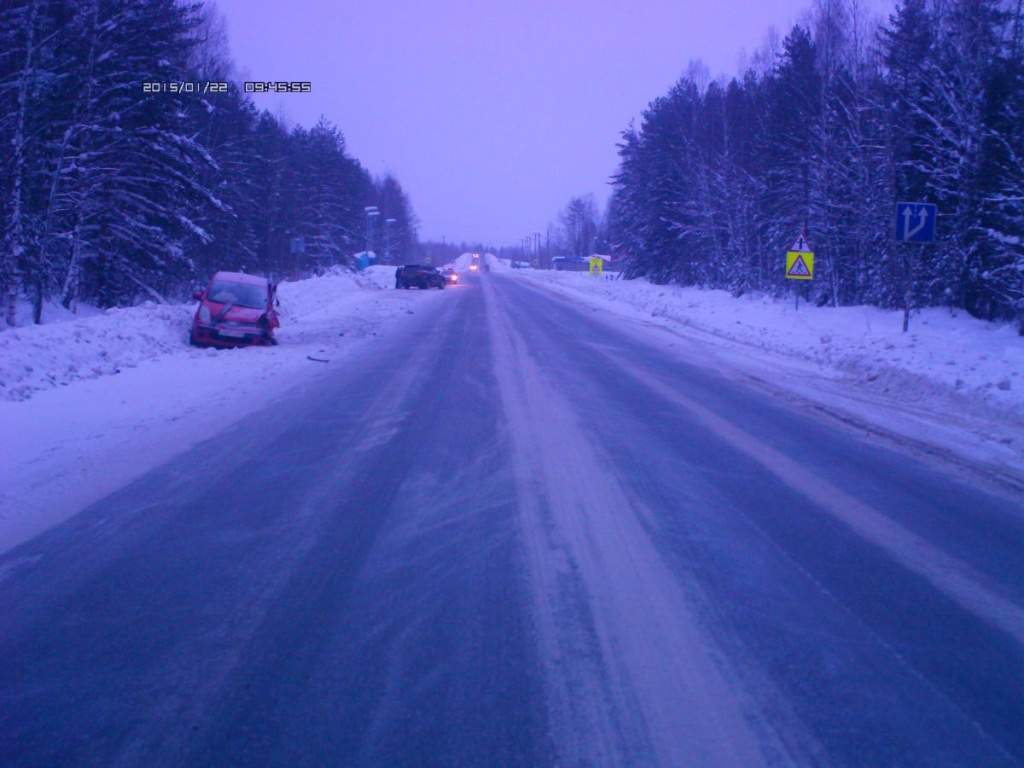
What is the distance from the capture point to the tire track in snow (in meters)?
3.87

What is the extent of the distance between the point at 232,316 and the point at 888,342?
14315 mm

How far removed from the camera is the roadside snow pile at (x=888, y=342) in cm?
1418

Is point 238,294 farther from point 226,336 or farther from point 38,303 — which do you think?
point 38,303

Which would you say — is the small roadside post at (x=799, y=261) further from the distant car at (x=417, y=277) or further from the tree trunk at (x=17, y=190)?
the distant car at (x=417, y=277)

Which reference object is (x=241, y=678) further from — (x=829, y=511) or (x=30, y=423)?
(x=30, y=423)

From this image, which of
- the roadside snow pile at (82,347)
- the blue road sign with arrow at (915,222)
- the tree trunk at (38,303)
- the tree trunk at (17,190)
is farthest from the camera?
the tree trunk at (38,303)

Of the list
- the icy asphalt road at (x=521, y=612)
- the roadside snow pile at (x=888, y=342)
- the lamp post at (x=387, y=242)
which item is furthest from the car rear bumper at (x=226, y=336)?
the lamp post at (x=387, y=242)

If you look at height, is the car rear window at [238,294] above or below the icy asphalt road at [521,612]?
above

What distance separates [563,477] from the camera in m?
8.35

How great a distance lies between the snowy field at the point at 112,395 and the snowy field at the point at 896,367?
8616mm

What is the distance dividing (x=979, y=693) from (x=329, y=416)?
348 inches

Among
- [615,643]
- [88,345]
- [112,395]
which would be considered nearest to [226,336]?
[88,345]

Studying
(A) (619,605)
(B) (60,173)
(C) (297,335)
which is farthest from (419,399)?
(B) (60,173)

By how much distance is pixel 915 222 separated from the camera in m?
17.9
